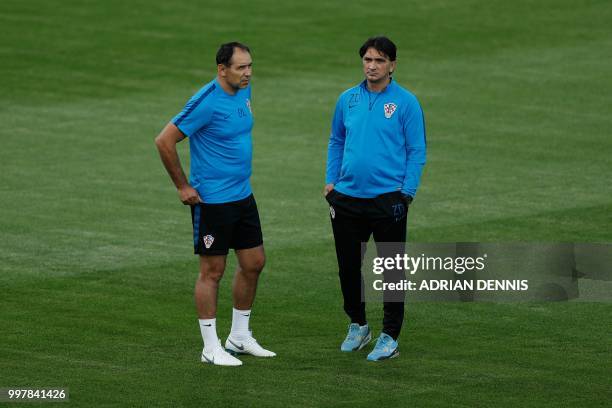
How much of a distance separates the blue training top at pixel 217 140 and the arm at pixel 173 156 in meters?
0.06

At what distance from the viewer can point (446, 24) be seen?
26.2m

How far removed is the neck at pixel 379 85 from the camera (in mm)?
9484

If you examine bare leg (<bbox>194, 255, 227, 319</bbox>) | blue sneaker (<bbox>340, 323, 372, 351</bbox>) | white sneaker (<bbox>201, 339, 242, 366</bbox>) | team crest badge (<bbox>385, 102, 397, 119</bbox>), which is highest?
team crest badge (<bbox>385, 102, 397, 119</bbox>)

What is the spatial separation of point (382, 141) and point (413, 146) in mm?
229

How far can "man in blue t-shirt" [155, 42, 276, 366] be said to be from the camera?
9242 millimetres

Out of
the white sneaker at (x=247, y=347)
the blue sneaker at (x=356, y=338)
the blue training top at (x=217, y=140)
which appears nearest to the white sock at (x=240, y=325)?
the white sneaker at (x=247, y=347)

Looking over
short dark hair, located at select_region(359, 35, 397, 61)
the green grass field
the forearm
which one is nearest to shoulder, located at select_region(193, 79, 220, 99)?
the forearm

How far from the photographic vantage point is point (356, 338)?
9797 mm

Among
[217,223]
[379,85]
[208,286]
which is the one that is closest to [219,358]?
[208,286]

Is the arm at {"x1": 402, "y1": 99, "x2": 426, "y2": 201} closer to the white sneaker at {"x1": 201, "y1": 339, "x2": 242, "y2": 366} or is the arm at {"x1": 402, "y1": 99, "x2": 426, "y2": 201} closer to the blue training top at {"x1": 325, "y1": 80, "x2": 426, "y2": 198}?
the blue training top at {"x1": 325, "y1": 80, "x2": 426, "y2": 198}

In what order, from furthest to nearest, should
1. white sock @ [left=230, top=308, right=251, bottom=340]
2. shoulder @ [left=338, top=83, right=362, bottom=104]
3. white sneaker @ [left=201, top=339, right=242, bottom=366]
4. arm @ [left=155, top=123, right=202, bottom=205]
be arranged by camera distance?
white sock @ [left=230, top=308, right=251, bottom=340] → shoulder @ [left=338, top=83, right=362, bottom=104] → white sneaker @ [left=201, top=339, right=242, bottom=366] → arm @ [left=155, top=123, right=202, bottom=205]

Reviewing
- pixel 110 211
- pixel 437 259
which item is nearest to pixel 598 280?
pixel 437 259

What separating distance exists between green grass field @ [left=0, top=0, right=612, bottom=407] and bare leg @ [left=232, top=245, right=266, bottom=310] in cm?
47

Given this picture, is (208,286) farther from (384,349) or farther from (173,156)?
(384,349)
